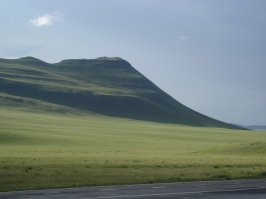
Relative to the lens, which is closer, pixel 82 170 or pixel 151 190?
pixel 151 190

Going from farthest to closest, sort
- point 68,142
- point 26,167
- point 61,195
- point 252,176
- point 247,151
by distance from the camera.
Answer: point 68,142, point 247,151, point 252,176, point 26,167, point 61,195

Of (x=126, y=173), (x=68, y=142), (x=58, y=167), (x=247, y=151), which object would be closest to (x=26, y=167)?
(x=58, y=167)

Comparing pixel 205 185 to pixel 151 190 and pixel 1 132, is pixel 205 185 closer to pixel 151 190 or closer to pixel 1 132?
pixel 151 190

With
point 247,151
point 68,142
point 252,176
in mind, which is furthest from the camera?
point 68,142

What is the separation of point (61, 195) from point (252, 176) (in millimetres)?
17988

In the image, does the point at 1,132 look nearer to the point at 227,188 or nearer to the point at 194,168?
the point at 194,168

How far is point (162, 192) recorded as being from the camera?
2972cm

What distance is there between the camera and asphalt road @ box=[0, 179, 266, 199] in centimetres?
2759

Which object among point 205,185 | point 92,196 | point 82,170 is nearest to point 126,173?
point 82,170

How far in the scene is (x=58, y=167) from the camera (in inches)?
1469

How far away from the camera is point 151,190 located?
30.5 metres

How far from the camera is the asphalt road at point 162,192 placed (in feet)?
90.5

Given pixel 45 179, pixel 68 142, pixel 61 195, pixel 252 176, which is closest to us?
pixel 61 195

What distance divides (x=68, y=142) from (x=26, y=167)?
4383 centimetres
